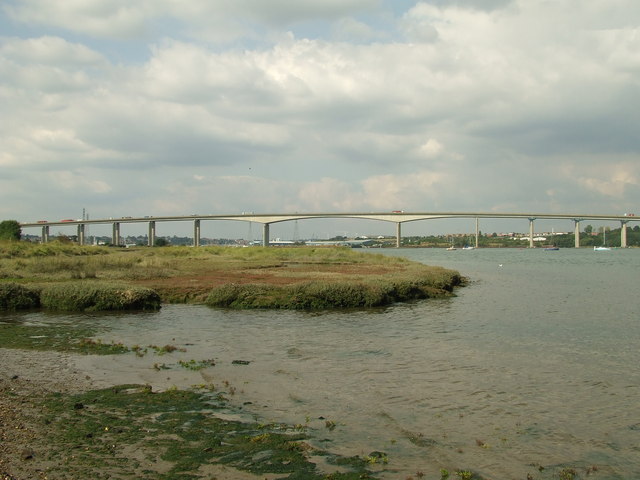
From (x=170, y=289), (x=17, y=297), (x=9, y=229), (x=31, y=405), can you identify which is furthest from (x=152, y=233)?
(x=31, y=405)

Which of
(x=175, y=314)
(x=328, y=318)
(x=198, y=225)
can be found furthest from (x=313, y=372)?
(x=198, y=225)

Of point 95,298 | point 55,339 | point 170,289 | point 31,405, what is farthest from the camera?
point 170,289

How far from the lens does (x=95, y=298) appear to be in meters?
24.8

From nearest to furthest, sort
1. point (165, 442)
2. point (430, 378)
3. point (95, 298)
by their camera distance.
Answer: point (165, 442)
point (430, 378)
point (95, 298)

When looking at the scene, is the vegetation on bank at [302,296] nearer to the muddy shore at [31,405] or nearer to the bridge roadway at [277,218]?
the muddy shore at [31,405]

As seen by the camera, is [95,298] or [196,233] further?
[196,233]

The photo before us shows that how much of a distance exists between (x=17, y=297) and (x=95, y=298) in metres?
3.86

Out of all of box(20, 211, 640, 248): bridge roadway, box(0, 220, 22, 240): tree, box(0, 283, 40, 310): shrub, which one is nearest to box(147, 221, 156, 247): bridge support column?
box(20, 211, 640, 248): bridge roadway

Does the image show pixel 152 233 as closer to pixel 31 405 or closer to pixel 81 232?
pixel 81 232

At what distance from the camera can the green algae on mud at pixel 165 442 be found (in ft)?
25.5

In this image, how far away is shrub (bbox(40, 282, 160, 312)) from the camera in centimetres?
2481

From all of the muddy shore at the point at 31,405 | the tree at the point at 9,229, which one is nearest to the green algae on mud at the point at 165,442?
the muddy shore at the point at 31,405

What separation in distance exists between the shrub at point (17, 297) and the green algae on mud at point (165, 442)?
16526 millimetres

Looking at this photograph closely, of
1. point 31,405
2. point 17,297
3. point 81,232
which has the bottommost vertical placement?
point 31,405
